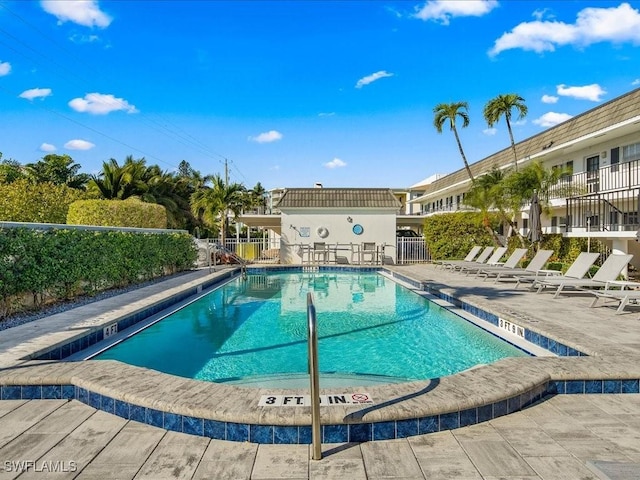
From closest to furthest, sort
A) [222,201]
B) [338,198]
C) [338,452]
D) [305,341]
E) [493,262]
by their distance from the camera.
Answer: [338,452] → [305,341] → [493,262] → [338,198] → [222,201]

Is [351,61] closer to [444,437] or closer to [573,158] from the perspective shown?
[573,158]

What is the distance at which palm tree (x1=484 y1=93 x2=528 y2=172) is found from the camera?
77.3ft

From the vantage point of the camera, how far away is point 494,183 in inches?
821

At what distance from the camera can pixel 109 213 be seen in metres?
19.2

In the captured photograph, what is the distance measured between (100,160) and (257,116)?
10527 mm

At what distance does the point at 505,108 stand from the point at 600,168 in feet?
27.4

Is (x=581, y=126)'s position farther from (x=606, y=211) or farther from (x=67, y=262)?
(x=67, y=262)

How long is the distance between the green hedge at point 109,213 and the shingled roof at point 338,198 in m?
7.26

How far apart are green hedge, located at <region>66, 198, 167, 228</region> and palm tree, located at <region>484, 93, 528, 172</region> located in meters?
19.2

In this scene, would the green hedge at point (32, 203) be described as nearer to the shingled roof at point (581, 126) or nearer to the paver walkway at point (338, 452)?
the paver walkway at point (338, 452)

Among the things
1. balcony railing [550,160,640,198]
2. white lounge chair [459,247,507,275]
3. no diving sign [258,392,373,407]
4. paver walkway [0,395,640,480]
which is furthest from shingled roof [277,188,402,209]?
paver walkway [0,395,640,480]

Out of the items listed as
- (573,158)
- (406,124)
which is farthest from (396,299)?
(406,124)

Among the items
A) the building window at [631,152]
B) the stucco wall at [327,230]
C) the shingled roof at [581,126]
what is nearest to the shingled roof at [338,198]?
the stucco wall at [327,230]

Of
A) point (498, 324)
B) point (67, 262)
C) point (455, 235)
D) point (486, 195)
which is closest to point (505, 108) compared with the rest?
point (486, 195)
